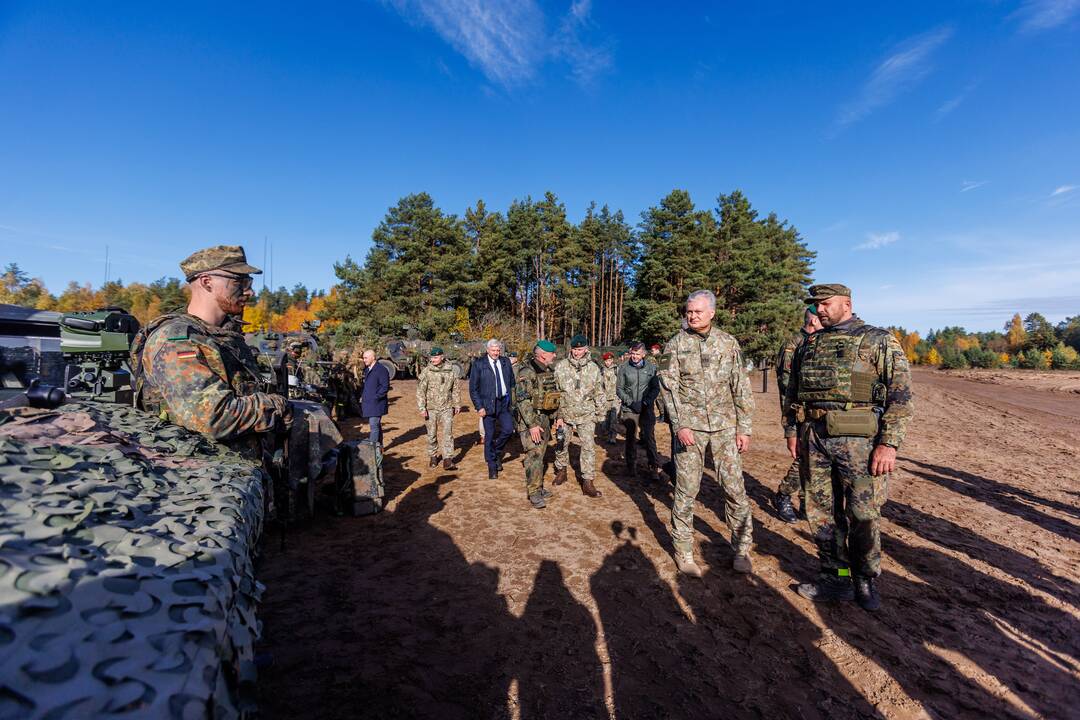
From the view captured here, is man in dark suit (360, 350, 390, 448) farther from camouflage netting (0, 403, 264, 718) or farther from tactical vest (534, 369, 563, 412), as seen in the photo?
camouflage netting (0, 403, 264, 718)

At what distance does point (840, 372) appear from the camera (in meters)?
3.43

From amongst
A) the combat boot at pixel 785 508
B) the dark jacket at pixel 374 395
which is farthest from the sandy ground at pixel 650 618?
the dark jacket at pixel 374 395

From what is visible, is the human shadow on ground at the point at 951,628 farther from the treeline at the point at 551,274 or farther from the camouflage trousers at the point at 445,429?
the treeline at the point at 551,274

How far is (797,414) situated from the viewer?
3.79 m

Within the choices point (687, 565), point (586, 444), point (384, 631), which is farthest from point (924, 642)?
point (586, 444)

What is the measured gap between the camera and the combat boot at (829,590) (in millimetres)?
3455

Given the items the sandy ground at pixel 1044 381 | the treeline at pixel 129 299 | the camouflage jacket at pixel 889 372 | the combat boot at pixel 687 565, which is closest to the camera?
the camouflage jacket at pixel 889 372

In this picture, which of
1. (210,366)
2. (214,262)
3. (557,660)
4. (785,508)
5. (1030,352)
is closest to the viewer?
(210,366)

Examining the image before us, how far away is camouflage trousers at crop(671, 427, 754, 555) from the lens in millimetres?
3918

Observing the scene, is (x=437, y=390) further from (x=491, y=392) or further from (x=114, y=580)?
(x=114, y=580)

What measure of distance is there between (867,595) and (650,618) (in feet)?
5.03

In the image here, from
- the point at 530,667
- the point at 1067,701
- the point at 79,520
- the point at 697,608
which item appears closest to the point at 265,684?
the point at 530,667

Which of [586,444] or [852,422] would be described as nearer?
[852,422]

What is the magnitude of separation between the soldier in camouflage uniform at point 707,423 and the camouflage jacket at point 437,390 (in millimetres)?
4382
